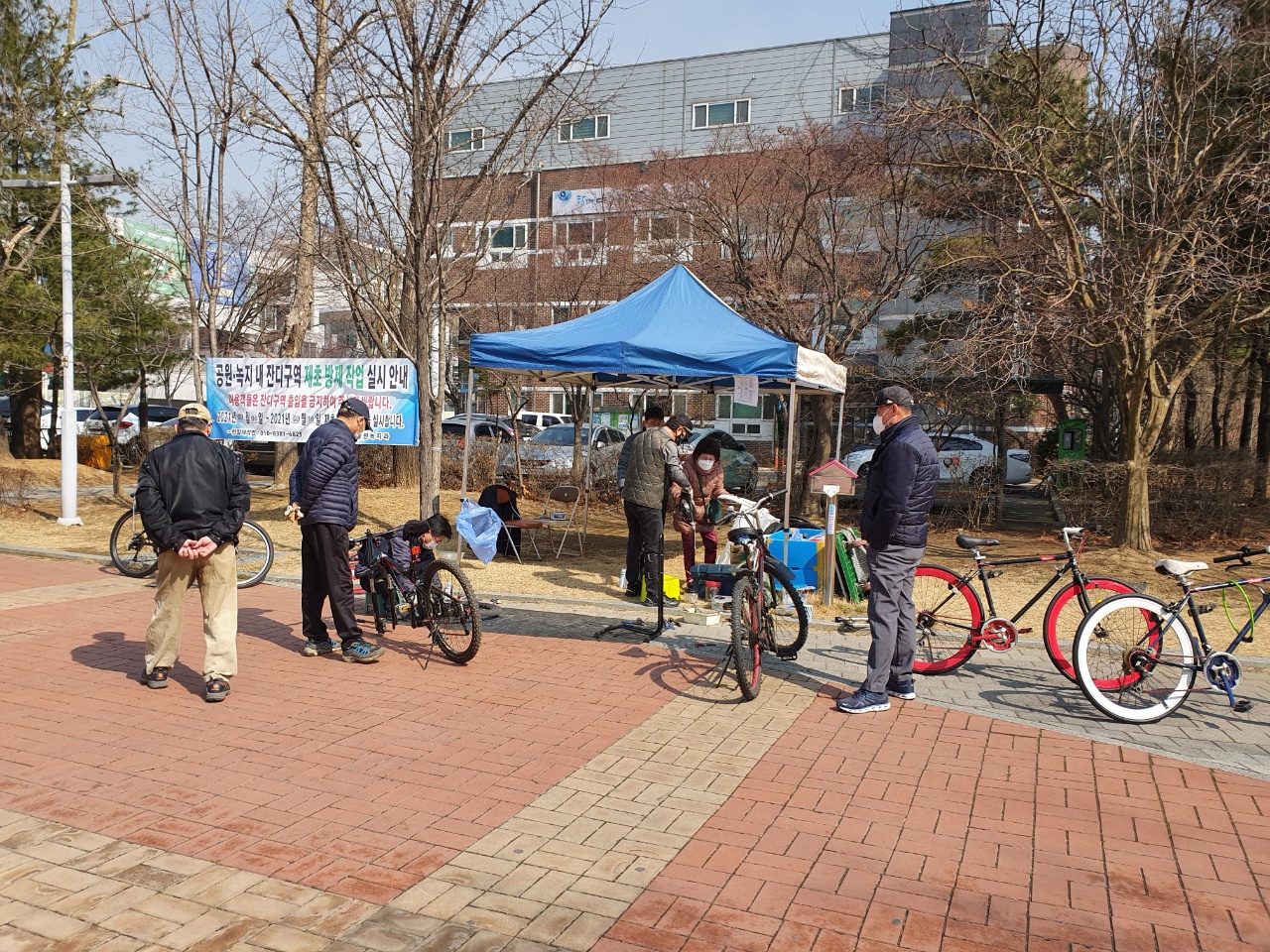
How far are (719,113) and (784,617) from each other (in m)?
35.2

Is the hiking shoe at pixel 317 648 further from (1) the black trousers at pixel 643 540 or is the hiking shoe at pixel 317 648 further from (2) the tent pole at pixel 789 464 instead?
(2) the tent pole at pixel 789 464

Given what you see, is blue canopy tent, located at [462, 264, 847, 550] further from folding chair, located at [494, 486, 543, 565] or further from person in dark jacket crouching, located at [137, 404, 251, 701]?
person in dark jacket crouching, located at [137, 404, 251, 701]

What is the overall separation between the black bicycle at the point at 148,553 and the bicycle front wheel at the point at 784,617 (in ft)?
18.7

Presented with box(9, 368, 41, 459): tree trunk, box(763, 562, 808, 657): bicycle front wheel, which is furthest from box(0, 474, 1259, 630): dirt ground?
box(9, 368, 41, 459): tree trunk

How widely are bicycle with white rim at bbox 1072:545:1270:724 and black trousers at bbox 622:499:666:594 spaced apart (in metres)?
3.89

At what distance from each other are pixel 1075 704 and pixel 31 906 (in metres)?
5.67

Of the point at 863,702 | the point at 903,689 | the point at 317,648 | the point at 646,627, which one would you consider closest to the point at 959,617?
the point at 903,689

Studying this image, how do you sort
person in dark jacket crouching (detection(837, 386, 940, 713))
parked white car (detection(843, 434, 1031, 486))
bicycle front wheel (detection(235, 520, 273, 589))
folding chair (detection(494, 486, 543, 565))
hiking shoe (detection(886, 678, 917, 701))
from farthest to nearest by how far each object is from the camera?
parked white car (detection(843, 434, 1031, 486)), folding chair (detection(494, 486, 543, 565)), bicycle front wheel (detection(235, 520, 273, 589)), hiking shoe (detection(886, 678, 917, 701)), person in dark jacket crouching (detection(837, 386, 940, 713))

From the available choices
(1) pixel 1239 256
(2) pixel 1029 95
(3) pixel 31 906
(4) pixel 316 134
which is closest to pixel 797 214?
(2) pixel 1029 95

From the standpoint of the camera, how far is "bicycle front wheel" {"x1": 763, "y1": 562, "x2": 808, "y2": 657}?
680cm

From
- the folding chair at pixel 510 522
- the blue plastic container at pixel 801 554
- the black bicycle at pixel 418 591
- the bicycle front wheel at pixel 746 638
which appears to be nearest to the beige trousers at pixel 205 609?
the black bicycle at pixel 418 591

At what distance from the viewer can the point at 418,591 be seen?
7.29 m

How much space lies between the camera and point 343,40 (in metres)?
10.7

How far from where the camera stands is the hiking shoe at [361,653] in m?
7.04
